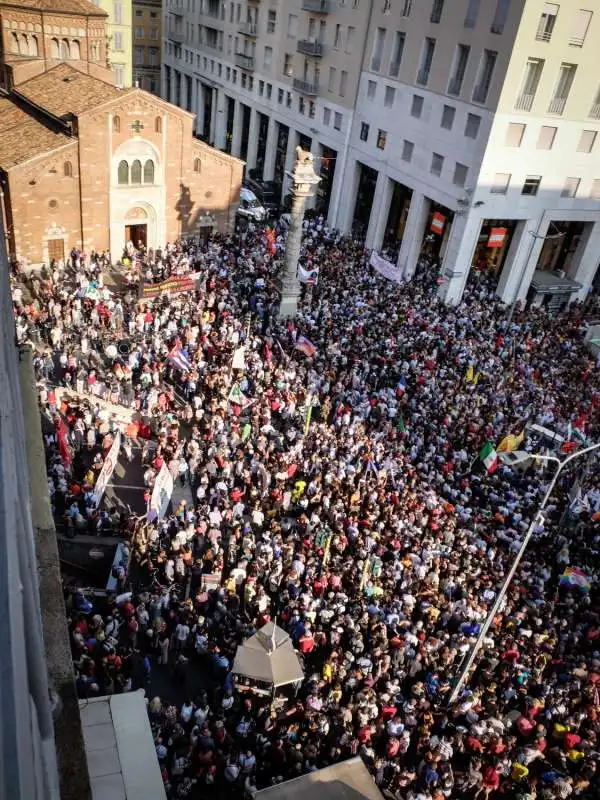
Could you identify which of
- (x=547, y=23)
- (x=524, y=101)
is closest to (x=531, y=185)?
(x=524, y=101)

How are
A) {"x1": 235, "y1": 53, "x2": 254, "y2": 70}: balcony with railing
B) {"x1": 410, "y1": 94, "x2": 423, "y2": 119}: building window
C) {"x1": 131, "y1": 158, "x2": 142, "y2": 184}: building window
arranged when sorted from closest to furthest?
{"x1": 131, "y1": 158, "x2": 142, "y2": 184}: building window, {"x1": 410, "y1": 94, "x2": 423, "y2": 119}: building window, {"x1": 235, "y1": 53, "x2": 254, "y2": 70}: balcony with railing

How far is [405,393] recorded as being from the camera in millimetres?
25578

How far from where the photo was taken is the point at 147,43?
7188 centimetres

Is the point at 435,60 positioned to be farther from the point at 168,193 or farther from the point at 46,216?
the point at 46,216

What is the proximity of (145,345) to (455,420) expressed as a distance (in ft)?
40.6

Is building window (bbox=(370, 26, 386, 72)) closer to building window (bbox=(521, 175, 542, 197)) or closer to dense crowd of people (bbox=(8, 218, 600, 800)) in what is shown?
building window (bbox=(521, 175, 542, 197))

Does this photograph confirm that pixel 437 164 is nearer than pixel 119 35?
Yes

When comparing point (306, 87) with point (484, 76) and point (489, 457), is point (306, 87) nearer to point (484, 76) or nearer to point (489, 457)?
point (484, 76)

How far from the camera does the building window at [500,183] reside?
34.6 meters

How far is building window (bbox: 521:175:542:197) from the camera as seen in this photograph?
35531 mm

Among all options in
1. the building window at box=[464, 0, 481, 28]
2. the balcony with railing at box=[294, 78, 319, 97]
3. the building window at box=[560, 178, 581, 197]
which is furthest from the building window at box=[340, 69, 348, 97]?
the building window at box=[560, 178, 581, 197]

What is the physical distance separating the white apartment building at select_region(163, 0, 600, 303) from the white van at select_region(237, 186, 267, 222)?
5635 millimetres

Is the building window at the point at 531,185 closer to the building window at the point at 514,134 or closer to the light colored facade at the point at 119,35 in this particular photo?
the building window at the point at 514,134

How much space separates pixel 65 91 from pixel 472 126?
23021 millimetres
